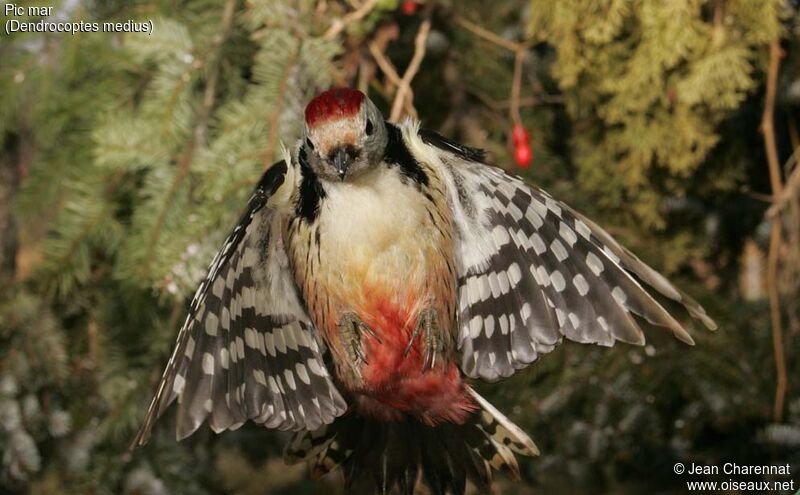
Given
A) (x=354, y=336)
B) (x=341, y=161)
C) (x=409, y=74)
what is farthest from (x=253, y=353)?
(x=409, y=74)

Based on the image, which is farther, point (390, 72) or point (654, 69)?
point (390, 72)

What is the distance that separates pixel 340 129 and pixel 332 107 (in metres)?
0.04

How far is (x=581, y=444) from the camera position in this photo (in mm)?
2434

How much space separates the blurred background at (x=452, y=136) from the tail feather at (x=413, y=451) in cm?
43

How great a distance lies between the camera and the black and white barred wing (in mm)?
1610

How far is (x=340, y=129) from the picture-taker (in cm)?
148

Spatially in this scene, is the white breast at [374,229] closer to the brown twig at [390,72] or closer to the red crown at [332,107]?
the red crown at [332,107]

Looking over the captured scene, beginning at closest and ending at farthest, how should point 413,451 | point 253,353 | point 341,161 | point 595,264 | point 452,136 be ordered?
point 341,161, point 595,264, point 253,353, point 413,451, point 452,136

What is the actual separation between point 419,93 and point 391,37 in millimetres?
337

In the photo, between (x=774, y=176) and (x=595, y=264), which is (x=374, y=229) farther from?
(x=774, y=176)

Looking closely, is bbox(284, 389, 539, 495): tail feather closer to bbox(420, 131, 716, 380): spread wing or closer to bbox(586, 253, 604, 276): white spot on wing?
bbox(420, 131, 716, 380): spread wing

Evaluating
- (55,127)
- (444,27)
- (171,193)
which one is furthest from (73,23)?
(444,27)

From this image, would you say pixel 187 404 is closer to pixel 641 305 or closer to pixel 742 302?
pixel 641 305

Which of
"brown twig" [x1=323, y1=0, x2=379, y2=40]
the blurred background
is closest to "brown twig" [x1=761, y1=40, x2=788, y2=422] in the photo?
the blurred background
